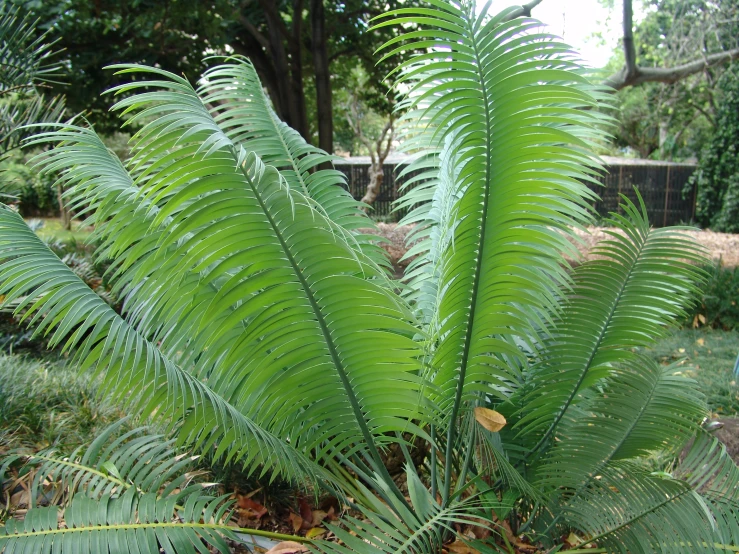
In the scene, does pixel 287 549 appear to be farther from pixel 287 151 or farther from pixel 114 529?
pixel 287 151

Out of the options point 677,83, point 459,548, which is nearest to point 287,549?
point 459,548

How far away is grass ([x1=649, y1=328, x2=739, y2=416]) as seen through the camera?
4.34 m

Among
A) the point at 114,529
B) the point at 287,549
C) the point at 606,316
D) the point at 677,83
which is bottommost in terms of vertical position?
the point at 287,549

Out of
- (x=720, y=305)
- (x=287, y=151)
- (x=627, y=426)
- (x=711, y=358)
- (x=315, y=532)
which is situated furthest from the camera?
(x=720, y=305)

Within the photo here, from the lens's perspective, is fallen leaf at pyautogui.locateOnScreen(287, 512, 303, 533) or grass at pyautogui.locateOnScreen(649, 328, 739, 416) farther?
grass at pyautogui.locateOnScreen(649, 328, 739, 416)

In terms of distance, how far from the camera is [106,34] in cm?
702

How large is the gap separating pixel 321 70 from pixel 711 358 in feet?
18.1

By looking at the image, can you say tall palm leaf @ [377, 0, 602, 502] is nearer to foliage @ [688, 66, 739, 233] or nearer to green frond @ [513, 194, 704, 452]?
green frond @ [513, 194, 704, 452]

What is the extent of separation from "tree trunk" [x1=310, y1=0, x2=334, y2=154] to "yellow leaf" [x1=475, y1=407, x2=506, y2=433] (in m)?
6.52

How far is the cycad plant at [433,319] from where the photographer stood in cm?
151

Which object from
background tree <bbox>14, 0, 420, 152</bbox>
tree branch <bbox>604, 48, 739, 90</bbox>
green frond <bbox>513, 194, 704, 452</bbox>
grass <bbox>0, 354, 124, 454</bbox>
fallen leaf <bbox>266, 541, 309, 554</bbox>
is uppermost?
background tree <bbox>14, 0, 420, 152</bbox>

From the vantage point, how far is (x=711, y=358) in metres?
5.51

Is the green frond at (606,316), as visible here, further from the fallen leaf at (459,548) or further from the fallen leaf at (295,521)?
the fallen leaf at (295,521)

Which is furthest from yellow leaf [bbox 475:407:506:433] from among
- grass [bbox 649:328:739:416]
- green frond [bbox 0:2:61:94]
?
green frond [bbox 0:2:61:94]
